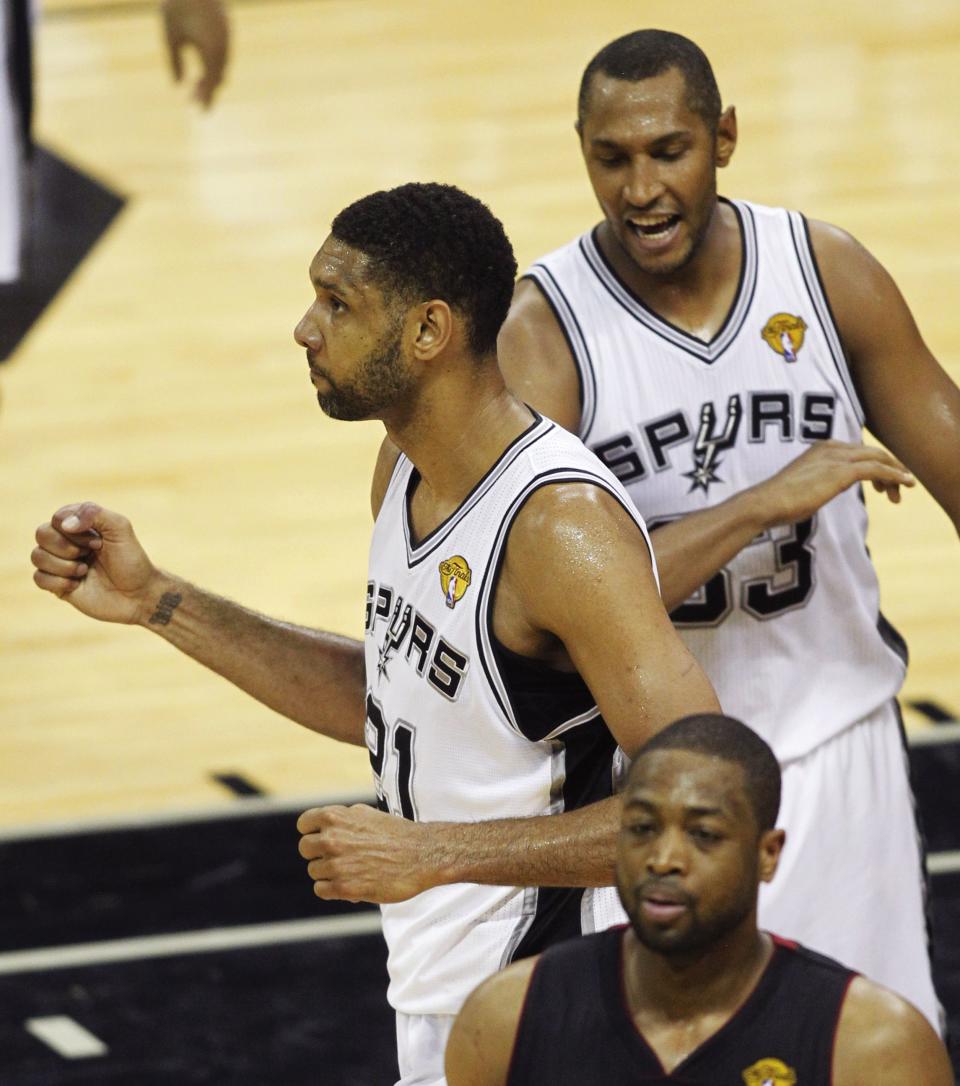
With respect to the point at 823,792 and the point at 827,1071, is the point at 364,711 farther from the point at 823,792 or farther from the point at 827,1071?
the point at 827,1071

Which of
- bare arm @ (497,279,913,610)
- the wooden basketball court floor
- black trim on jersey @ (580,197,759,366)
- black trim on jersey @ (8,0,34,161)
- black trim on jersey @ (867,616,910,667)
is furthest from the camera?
black trim on jersey @ (8,0,34,161)

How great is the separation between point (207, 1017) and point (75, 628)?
Answer: 2385mm

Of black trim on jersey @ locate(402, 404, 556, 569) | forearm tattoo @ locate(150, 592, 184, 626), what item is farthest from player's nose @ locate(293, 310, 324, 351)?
forearm tattoo @ locate(150, 592, 184, 626)

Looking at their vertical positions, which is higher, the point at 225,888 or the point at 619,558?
the point at 619,558

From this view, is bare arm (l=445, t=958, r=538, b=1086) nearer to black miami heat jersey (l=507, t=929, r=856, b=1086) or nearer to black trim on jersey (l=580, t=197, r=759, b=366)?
black miami heat jersey (l=507, t=929, r=856, b=1086)

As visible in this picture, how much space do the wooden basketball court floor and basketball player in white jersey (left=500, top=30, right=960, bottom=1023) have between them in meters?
1.16

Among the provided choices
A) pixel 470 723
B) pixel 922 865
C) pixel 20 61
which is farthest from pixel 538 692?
pixel 20 61

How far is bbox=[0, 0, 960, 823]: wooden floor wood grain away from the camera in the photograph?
6.84 meters

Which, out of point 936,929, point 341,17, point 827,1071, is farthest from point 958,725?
point 341,17

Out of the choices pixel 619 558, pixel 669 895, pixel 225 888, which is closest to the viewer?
pixel 669 895

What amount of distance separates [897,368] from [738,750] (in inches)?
62.2

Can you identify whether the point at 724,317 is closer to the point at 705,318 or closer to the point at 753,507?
the point at 705,318

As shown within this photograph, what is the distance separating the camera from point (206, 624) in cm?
368

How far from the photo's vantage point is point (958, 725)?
20.9 ft
